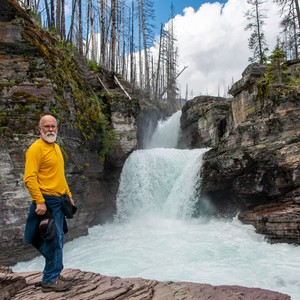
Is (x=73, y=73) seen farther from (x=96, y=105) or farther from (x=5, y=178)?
(x=5, y=178)

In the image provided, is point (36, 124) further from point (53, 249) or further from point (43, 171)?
point (53, 249)

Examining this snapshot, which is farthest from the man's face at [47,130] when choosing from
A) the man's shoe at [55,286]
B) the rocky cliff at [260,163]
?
the rocky cliff at [260,163]

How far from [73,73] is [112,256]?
7652mm

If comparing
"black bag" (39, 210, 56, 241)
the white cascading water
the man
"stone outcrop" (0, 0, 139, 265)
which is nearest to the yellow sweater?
the man

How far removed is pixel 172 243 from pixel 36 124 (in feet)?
18.1

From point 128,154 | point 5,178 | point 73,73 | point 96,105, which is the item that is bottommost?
point 5,178

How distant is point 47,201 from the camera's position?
3.35 meters

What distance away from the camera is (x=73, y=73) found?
11.9 meters

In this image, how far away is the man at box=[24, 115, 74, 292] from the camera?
3.28 metres

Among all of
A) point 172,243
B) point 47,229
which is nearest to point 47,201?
point 47,229

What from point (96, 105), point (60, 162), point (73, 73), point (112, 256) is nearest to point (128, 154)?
point (96, 105)

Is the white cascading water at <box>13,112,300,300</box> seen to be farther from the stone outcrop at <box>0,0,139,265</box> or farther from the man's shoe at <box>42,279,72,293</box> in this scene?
the man's shoe at <box>42,279,72,293</box>

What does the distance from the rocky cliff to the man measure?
7.22 metres

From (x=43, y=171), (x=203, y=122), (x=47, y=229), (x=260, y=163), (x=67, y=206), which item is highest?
(x=203, y=122)
